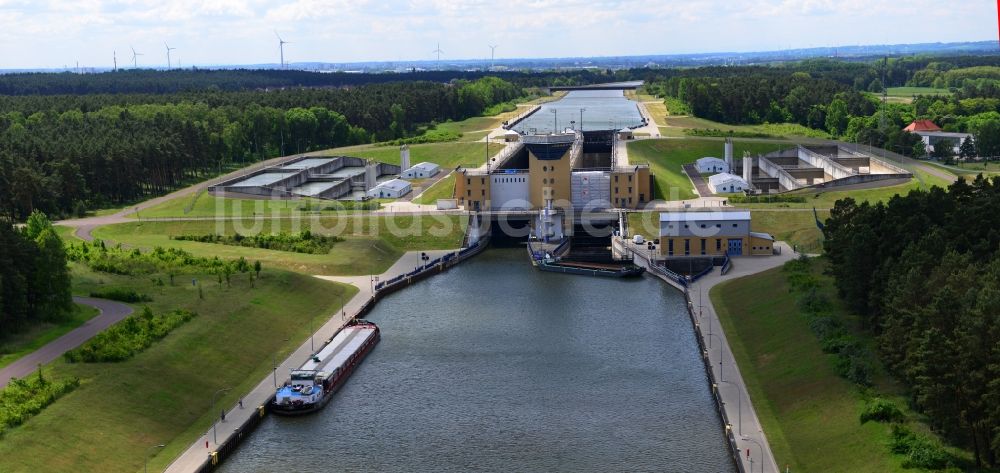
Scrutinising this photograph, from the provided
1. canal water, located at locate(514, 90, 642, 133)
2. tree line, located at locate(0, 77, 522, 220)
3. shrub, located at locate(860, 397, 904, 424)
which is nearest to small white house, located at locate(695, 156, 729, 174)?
canal water, located at locate(514, 90, 642, 133)

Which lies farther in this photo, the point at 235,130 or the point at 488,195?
the point at 235,130

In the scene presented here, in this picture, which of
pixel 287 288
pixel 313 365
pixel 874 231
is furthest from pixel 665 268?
pixel 313 365

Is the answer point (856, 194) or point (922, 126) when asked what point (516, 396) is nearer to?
point (856, 194)

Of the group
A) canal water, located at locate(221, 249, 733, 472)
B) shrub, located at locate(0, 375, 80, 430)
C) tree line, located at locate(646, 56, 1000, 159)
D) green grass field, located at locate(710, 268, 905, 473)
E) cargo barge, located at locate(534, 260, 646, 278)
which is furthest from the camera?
tree line, located at locate(646, 56, 1000, 159)

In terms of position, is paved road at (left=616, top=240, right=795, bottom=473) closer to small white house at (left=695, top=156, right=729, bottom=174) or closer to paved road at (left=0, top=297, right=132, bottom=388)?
paved road at (left=0, top=297, right=132, bottom=388)

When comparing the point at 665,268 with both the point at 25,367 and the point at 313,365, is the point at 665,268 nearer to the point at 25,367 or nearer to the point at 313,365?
the point at 313,365
